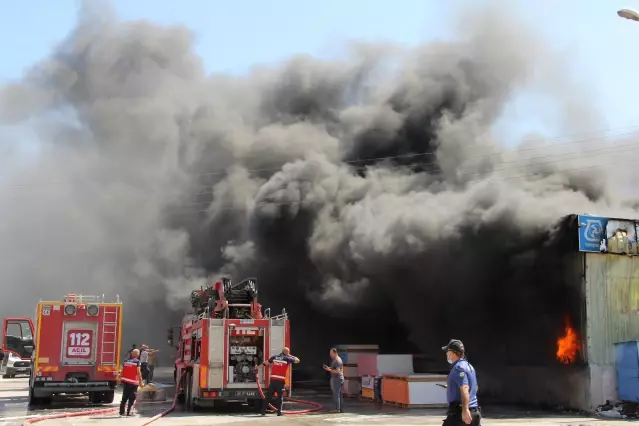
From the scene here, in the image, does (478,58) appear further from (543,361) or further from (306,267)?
(543,361)

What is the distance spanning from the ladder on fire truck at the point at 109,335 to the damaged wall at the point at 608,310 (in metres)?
10.5

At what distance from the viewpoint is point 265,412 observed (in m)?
13.5

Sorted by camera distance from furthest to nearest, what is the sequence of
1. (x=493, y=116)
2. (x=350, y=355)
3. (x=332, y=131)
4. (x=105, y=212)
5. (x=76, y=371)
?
(x=105, y=212) < (x=332, y=131) < (x=493, y=116) < (x=350, y=355) < (x=76, y=371)

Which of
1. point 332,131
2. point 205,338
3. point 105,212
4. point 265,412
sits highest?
point 332,131

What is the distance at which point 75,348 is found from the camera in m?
14.9

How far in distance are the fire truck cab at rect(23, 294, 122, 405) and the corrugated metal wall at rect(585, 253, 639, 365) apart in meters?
10.5

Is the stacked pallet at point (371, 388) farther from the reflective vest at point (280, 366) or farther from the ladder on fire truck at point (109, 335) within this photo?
the ladder on fire truck at point (109, 335)

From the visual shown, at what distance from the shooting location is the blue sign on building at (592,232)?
14.8 metres

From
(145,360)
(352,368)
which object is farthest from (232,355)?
(145,360)

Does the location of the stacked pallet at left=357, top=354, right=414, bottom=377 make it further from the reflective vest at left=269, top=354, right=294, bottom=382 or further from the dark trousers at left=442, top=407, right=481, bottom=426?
the dark trousers at left=442, top=407, right=481, bottom=426

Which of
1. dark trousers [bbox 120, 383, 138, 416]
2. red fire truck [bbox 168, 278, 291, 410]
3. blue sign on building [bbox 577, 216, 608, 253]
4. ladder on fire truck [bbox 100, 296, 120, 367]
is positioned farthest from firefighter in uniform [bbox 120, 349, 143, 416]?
blue sign on building [bbox 577, 216, 608, 253]

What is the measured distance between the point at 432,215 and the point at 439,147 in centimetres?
667

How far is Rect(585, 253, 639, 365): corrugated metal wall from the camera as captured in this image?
582 inches

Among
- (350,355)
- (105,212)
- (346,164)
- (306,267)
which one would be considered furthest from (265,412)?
(105,212)
